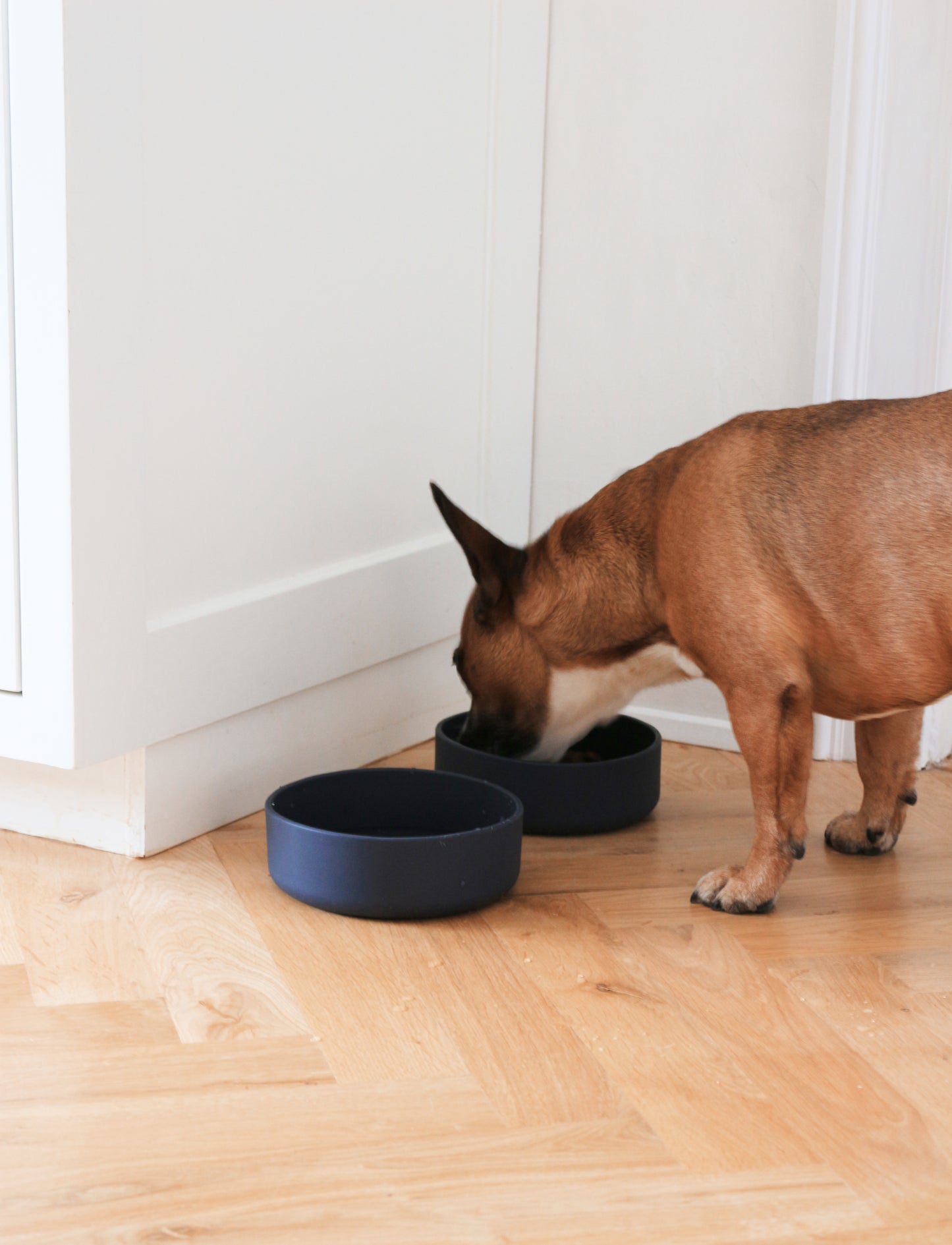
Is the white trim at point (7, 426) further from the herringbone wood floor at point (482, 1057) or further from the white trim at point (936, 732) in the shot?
the white trim at point (936, 732)

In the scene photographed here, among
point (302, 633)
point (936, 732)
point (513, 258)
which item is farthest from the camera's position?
point (513, 258)

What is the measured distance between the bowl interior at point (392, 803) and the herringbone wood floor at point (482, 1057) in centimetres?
11

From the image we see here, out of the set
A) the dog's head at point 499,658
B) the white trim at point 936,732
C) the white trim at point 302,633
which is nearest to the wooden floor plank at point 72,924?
the white trim at point 302,633

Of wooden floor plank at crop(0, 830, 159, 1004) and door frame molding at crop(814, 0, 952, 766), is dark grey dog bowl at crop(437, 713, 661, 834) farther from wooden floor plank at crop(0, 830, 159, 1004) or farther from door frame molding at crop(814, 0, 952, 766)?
door frame molding at crop(814, 0, 952, 766)

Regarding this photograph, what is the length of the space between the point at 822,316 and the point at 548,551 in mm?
696

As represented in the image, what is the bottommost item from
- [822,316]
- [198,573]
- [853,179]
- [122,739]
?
[122,739]

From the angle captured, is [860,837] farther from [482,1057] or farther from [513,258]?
[513,258]

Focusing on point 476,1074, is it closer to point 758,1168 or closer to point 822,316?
point 758,1168

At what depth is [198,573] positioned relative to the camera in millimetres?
1936

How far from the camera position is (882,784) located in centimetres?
203

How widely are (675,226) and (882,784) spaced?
105 centimetres

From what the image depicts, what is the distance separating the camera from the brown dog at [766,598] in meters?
1.71

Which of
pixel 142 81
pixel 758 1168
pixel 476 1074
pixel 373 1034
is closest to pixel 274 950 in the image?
pixel 373 1034

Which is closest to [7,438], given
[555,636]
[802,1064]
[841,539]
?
[555,636]
